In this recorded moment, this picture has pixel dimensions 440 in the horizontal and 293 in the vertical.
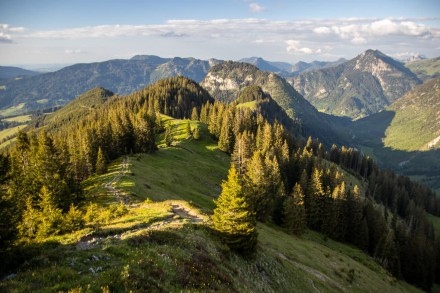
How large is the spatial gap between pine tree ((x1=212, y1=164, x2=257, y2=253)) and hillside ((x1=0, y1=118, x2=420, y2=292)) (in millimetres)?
1197

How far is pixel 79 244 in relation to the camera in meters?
24.8

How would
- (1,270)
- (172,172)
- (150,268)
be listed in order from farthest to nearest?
1. (172,172)
2. (150,268)
3. (1,270)

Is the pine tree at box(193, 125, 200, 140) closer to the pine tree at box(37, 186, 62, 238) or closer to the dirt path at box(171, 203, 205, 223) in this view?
the dirt path at box(171, 203, 205, 223)

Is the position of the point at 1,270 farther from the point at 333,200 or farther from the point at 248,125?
the point at 248,125

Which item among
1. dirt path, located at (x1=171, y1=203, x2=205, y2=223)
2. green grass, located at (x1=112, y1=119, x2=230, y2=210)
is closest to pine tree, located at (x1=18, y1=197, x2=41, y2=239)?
dirt path, located at (x1=171, y1=203, x2=205, y2=223)

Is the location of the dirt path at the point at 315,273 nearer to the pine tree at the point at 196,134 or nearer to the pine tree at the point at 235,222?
the pine tree at the point at 235,222

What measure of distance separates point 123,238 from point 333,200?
7779 cm

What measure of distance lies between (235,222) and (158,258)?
1265 centimetres

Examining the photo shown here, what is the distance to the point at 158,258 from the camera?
74.9 feet

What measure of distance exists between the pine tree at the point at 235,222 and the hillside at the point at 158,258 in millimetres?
1197

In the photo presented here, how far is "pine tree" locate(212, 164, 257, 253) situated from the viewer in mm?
33531

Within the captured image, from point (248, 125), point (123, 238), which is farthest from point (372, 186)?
point (123, 238)

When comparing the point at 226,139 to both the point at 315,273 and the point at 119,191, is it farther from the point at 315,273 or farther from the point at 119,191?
the point at 315,273

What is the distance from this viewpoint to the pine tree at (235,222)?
33.5 meters
